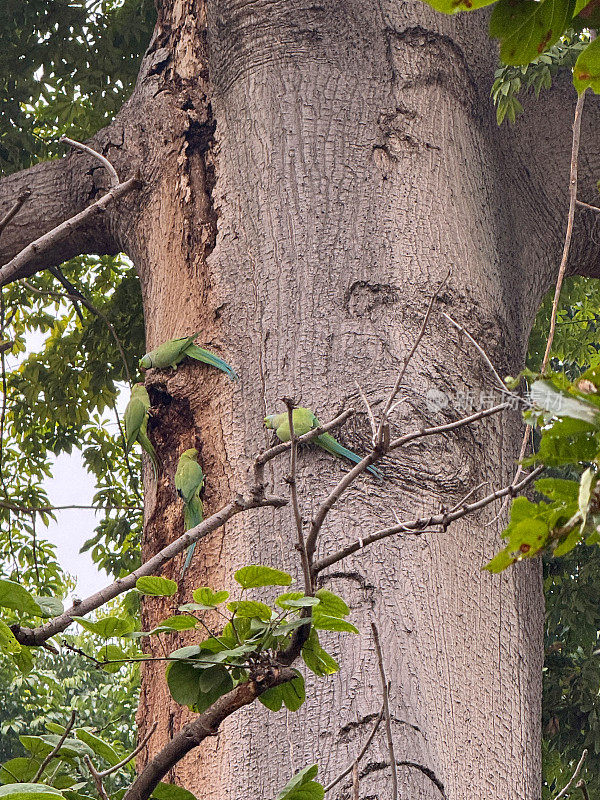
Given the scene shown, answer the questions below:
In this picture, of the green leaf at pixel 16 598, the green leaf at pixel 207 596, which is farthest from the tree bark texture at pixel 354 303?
the green leaf at pixel 16 598

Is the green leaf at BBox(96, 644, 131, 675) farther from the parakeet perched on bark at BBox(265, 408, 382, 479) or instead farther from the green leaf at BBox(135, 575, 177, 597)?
the parakeet perched on bark at BBox(265, 408, 382, 479)

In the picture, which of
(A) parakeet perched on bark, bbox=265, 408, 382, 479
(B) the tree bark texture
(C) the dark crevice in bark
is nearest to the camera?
(B) the tree bark texture

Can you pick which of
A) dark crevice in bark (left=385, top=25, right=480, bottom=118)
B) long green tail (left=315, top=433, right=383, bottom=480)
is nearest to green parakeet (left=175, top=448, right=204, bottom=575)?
long green tail (left=315, top=433, right=383, bottom=480)

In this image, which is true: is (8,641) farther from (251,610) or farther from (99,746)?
(251,610)

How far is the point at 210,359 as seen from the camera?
2139mm

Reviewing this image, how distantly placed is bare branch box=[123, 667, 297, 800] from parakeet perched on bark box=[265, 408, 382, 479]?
0.84 metres

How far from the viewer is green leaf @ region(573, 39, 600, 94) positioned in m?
0.80

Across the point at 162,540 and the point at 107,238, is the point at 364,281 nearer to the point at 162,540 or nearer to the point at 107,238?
the point at 162,540

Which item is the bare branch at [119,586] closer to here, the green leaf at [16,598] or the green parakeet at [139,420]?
the green leaf at [16,598]

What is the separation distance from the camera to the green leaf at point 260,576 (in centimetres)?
110

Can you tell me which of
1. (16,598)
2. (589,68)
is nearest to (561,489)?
(589,68)

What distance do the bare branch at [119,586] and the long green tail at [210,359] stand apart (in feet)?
2.89

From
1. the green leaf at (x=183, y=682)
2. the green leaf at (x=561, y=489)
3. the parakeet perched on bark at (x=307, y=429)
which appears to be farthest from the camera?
the parakeet perched on bark at (x=307, y=429)

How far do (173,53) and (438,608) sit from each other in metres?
1.87
